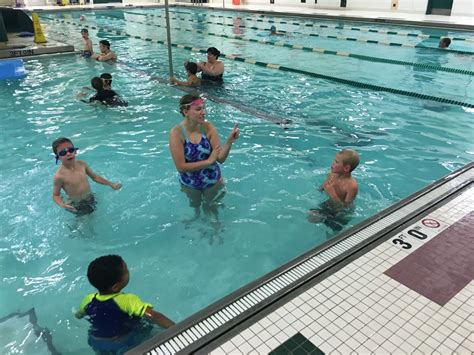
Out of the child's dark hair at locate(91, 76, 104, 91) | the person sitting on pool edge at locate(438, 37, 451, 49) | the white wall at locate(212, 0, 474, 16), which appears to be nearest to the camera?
the child's dark hair at locate(91, 76, 104, 91)

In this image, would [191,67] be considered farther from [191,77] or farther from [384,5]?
[384,5]

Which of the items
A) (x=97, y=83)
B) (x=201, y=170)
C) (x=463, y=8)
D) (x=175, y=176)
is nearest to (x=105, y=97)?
(x=97, y=83)

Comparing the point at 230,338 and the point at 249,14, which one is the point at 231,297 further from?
the point at 249,14

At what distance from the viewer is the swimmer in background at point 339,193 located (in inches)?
134

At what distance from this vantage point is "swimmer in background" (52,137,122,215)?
3.43m

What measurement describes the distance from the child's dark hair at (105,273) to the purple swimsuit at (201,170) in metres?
1.55

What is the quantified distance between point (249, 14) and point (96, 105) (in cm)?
1708

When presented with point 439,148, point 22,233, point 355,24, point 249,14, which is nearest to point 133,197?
point 22,233

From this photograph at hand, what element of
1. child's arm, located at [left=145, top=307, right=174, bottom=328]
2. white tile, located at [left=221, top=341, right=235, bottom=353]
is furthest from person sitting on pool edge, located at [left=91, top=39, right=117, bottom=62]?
white tile, located at [left=221, top=341, right=235, bottom=353]

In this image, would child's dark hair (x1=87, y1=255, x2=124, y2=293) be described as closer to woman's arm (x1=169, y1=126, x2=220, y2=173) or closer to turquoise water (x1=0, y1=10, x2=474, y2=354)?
turquoise water (x1=0, y1=10, x2=474, y2=354)

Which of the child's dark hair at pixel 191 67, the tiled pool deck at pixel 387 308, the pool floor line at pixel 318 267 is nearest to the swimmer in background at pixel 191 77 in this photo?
the child's dark hair at pixel 191 67

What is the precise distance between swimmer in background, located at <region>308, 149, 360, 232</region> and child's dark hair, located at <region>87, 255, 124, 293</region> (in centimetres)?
207

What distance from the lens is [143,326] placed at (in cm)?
238

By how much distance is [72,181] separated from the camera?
3.63 metres
